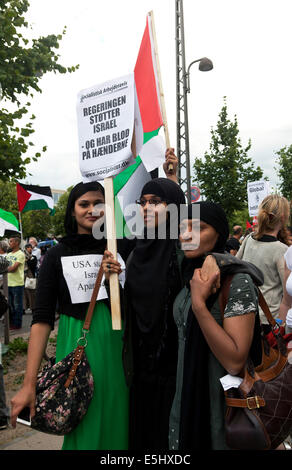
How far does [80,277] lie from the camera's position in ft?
7.31

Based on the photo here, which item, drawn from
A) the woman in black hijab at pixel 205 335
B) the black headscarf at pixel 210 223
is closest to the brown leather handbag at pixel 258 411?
the woman in black hijab at pixel 205 335

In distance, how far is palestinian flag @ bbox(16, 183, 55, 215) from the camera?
9.47 metres

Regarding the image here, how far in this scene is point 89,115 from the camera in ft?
8.13

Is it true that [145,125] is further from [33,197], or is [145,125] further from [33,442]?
[33,197]

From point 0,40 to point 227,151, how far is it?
1898cm

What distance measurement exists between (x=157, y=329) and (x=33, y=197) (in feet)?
26.5

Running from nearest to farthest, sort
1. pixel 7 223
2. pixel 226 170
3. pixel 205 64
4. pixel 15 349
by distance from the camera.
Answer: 1. pixel 15 349
2. pixel 7 223
3. pixel 205 64
4. pixel 226 170

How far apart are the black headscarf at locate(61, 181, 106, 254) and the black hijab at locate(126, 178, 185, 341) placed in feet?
0.80

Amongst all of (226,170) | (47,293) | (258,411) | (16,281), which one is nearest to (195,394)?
(258,411)

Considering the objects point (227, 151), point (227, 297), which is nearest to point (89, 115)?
point (227, 297)

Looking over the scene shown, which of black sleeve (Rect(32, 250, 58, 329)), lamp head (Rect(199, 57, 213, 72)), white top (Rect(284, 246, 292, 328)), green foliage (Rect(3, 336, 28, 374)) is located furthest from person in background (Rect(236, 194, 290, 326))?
lamp head (Rect(199, 57, 213, 72))

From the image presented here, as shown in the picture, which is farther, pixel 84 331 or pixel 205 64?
pixel 205 64

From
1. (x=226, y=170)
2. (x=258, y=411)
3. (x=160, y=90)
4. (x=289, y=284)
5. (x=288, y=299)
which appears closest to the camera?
(x=258, y=411)

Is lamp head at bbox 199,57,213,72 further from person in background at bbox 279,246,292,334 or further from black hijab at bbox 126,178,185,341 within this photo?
black hijab at bbox 126,178,185,341
